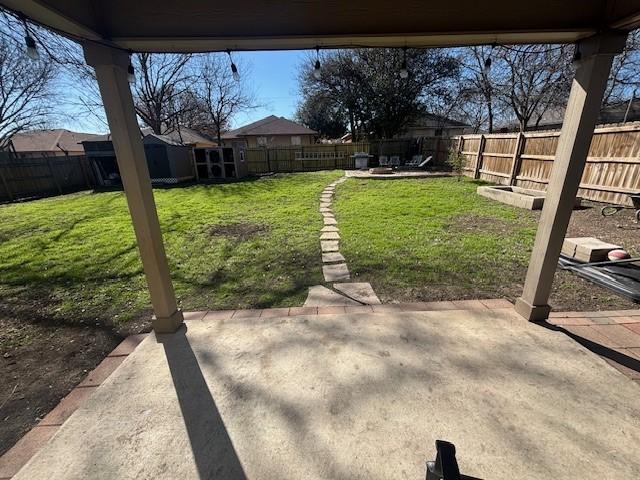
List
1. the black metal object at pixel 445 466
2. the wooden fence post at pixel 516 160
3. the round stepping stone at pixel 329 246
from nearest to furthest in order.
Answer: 1. the black metal object at pixel 445 466
2. the round stepping stone at pixel 329 246
3. the wooden fence post at pixel 516 160

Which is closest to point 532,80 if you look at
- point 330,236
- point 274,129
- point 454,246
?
point 454,246

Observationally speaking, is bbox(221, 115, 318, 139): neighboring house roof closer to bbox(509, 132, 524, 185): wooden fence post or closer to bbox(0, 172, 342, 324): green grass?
bbox(509, 132, 524, 185): wooden fence post

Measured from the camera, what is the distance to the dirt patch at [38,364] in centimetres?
183

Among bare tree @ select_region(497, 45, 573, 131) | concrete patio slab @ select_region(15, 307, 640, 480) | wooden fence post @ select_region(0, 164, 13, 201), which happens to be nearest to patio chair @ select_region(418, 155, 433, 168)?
bare tree @ select_region(497, 45, 573, 131)

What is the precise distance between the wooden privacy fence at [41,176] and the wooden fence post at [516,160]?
16.7m

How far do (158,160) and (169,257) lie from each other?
9769 millimetres

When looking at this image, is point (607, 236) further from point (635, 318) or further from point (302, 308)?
point (302, 308)

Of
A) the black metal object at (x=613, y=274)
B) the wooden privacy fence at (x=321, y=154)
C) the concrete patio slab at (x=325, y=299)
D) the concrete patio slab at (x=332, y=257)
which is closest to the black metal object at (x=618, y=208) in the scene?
the black metal object at (x=613, y=274)

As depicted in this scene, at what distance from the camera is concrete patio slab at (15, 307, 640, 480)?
1362mm

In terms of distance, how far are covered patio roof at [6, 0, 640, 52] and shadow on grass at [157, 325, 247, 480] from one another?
7.04ft

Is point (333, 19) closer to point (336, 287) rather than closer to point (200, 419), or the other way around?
point (336, 287)

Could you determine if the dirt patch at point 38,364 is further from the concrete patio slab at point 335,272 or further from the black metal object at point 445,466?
the black metal object at point 445,466

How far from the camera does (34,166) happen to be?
11.3 meters

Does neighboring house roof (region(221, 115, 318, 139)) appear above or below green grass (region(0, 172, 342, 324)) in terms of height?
above
